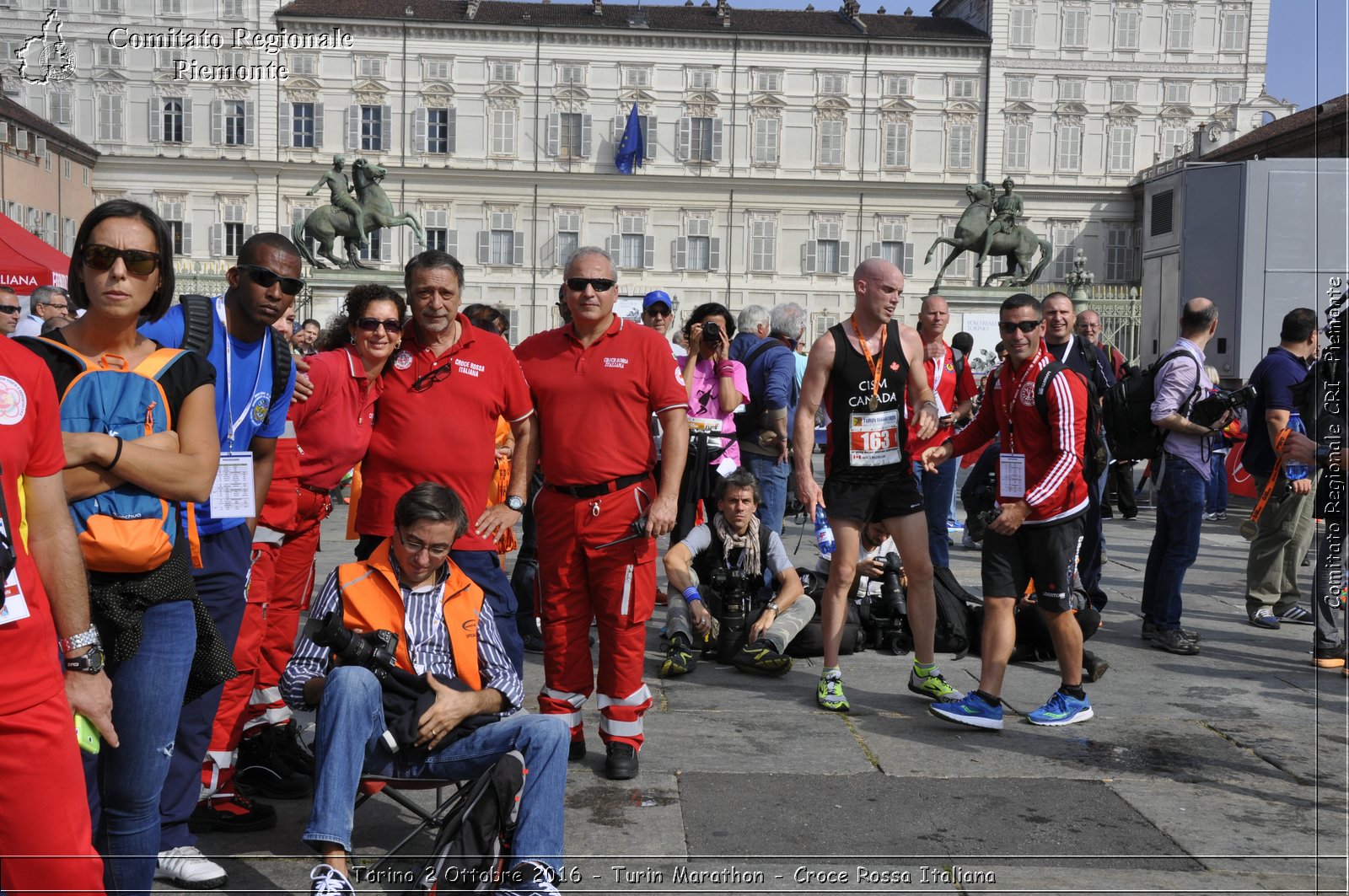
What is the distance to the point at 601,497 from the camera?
5.12 m

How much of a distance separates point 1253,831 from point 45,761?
13.2 feet

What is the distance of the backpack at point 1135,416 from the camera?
26.8 ft

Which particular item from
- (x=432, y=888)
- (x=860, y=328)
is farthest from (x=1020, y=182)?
(x=432, y=888)

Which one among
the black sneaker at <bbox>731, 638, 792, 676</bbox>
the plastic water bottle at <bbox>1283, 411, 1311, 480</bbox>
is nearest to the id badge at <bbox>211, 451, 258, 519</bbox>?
the black sneaker at <bbox>731, 638, 792, 676</bbox>

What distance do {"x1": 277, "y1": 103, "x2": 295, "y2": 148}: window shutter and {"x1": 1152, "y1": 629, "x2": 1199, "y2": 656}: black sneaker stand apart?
166 feet

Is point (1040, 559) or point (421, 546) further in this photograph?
point (1040, 559)

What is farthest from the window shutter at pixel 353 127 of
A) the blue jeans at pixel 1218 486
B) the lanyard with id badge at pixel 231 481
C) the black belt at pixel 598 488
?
the lanyard with id badge at pixel 231 481

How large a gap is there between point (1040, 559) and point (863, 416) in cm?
107

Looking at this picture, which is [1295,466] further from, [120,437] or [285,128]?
[285,128]

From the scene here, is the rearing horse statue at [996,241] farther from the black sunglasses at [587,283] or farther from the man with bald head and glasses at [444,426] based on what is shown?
the man with bald head and glasses at [444,426]

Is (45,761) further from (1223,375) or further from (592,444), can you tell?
(1223,375)

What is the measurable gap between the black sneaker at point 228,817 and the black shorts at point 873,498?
2994mm

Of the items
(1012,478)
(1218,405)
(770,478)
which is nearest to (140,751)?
(1012,478)

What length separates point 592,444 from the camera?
514cm
